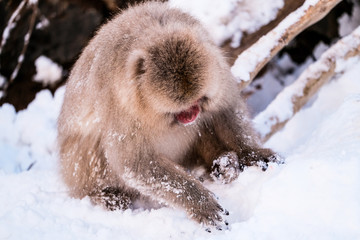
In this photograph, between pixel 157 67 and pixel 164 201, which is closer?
pixel 157 67

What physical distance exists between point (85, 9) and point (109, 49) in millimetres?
2663

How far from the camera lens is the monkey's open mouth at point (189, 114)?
2600 mm

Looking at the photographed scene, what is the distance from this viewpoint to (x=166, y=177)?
280 centimetres

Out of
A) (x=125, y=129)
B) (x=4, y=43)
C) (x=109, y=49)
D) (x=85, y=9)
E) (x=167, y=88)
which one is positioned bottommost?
(x=4, y=43)

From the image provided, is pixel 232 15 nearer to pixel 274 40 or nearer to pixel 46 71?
pixel 274 40

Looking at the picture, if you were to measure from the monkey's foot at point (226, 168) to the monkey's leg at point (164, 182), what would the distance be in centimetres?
25

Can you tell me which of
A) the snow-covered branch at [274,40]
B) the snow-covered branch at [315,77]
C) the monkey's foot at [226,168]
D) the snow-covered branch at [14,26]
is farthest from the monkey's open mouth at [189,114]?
the snow-covered branch at [14,26]

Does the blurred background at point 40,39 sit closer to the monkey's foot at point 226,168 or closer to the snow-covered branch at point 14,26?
the snow-covered branch at point 14,26

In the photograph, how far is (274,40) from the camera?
13.7 feet

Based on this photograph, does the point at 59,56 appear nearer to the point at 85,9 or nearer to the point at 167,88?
the point at 85,9

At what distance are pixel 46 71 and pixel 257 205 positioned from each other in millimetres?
3903

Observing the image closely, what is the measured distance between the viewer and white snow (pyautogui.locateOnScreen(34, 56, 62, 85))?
5379 millimetres

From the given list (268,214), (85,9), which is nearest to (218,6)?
(85,9)

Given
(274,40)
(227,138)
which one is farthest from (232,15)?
(227,138)
